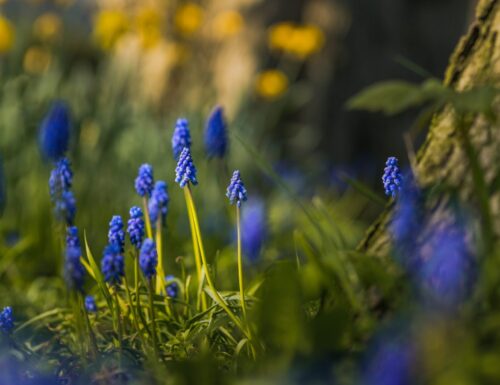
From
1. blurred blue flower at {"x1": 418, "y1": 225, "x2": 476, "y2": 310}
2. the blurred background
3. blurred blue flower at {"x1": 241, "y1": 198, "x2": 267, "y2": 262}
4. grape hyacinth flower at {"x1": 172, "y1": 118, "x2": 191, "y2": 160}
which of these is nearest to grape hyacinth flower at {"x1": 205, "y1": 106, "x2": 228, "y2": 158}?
grape hyacinth flower at {"x1": 172, "y1": 118, "x2": 191, "y2": 160}

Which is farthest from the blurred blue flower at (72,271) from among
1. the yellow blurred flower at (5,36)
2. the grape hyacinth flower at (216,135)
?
the yellow blurred flower at (5,36)

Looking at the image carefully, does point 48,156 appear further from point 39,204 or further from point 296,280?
point 39,204

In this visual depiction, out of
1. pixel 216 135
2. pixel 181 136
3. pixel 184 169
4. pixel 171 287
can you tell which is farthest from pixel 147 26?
pixel 184 169

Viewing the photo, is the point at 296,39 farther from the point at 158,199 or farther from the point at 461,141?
the point at 461,141

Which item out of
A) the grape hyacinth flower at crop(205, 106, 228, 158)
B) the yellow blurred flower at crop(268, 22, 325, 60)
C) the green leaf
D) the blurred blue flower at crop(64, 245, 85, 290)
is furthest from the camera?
the yellow blurred flower at crop(268, 22, 325, 60)

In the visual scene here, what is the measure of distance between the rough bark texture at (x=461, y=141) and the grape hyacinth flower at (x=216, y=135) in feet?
1.63

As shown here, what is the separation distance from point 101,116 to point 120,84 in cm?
53

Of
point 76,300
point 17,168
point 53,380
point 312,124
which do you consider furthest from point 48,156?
point 312,124

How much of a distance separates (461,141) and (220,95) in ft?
16.1

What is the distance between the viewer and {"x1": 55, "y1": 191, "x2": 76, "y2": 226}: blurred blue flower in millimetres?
1521

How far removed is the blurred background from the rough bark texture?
2.02m

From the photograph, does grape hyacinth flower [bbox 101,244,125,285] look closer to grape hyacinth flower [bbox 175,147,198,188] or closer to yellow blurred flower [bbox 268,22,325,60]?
grape hyacinth flower [bbox 175,147,198,188]

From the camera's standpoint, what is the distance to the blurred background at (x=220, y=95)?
13.6 ft

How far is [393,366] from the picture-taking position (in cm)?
99
